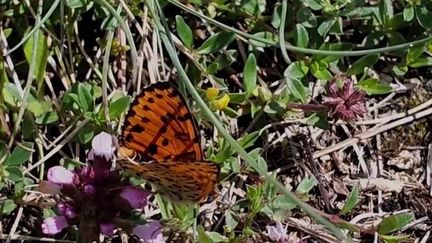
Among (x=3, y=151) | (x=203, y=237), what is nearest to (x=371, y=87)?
(x=203, y=237)

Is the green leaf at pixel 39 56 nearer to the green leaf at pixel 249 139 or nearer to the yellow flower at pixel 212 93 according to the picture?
the yellow flower at pixel 212 93

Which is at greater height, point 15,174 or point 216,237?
point 15,174

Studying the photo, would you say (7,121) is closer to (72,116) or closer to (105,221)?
(72,116)

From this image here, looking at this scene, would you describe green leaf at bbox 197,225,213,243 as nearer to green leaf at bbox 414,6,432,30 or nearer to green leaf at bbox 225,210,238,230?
green leaf at bbox 225,210,238,230

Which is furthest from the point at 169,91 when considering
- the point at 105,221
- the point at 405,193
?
the point at 405,193


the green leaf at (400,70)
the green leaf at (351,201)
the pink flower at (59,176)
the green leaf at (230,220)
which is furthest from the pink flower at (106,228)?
the green leaf at (400,70)

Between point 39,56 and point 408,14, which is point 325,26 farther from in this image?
point 39,56

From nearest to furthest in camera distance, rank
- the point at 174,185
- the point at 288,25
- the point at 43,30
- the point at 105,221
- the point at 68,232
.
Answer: the point at 174,185 < the point at 105,221 < the point at 68,232 < the point at 43,30 < the point at 288,25
